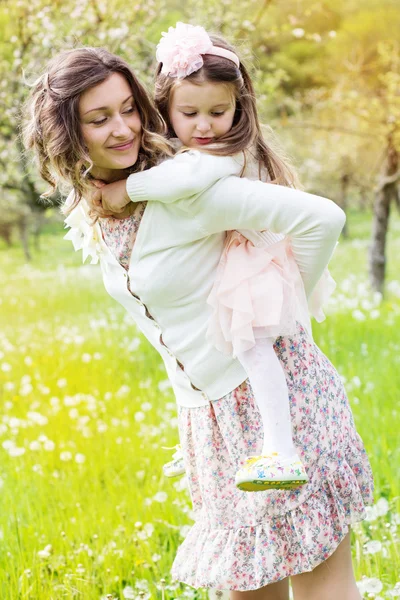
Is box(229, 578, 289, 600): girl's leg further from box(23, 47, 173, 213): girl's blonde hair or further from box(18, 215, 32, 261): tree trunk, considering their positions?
box(18, 215, 32, 261): tree trunk

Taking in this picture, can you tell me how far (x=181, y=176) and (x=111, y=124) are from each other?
295 mm

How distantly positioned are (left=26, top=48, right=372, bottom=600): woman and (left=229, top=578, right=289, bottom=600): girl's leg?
161 mm

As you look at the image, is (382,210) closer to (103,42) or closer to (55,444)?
(103,42)

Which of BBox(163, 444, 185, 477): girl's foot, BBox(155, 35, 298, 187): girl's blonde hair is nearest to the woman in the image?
BBox(155, 35, 298, 187): girl's blonde hair

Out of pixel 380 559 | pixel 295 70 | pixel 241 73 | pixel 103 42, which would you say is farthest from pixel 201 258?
pixel 295 70

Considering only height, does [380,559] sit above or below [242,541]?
below

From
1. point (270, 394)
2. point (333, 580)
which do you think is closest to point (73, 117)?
point (270, 394)

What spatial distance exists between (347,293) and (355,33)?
23.5 feet

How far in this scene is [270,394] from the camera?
2.00 m

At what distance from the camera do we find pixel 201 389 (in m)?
2.16

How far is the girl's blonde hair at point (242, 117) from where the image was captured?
2.14m

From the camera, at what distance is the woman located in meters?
2.04

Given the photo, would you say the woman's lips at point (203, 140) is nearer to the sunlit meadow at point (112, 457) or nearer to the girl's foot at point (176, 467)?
the girl's foot at point (176, 467)

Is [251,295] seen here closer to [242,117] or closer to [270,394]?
[270,394]
